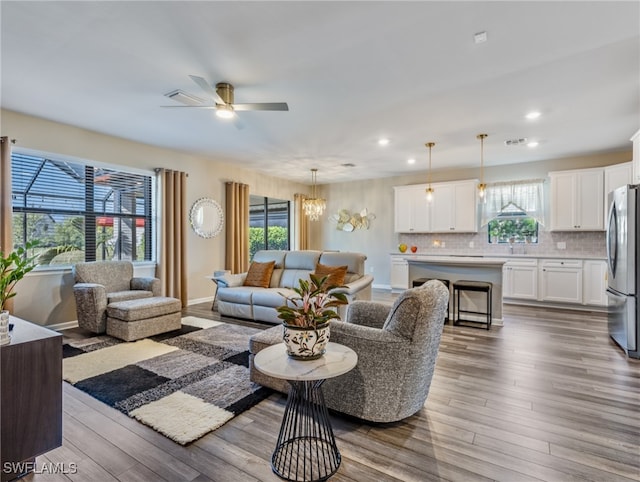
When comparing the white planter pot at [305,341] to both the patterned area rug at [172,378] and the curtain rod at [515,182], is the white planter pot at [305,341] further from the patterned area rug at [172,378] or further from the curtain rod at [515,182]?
the curtain rod at [515,182]

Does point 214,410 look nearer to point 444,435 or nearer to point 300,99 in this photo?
point 444,435

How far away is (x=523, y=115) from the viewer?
Result: 13.2 ft

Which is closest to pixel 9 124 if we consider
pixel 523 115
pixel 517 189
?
pixel 523 115

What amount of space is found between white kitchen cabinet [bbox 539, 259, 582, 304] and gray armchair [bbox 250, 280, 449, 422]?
4848mm

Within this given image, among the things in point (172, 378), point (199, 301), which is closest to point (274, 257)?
point (199, 301)

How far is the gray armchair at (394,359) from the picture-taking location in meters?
2.00

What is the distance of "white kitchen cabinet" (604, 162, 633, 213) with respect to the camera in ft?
16.7

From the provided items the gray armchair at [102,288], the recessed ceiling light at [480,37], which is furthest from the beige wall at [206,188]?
the recessed ceiling light at [480,37]

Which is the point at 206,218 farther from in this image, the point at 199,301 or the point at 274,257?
the point at 274,257

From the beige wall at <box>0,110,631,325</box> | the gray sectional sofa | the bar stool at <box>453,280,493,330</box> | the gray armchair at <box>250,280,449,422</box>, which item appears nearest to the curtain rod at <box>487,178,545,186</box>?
the beige wall at <box>0,110,631,325</box>

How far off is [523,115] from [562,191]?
2.77 m

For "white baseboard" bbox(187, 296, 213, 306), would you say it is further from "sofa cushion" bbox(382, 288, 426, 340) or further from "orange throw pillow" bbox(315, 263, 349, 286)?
"sofa cushion" bbox(382, 288, 426, 340)

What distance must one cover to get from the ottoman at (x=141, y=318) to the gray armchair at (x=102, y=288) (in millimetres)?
129

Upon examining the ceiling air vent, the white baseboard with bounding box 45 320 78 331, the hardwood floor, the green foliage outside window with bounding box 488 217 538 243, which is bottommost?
the hardwood floor
